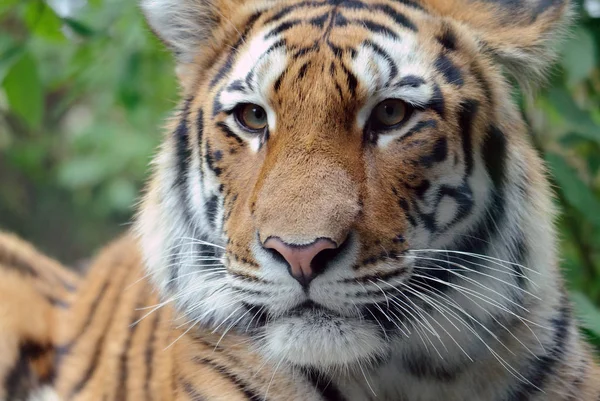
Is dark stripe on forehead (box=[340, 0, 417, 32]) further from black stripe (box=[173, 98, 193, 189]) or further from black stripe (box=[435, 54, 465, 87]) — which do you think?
black stripe (box=[173, 98, 193, 189])

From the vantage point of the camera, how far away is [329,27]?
1.63 m

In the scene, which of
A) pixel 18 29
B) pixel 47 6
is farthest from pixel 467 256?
pixel 18 29

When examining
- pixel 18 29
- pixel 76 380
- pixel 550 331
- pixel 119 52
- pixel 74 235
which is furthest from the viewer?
pixel 74 235

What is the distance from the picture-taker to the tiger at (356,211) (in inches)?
56.7

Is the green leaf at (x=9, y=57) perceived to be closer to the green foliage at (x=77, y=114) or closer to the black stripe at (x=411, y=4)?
the green foliage at (x=77, y=114)

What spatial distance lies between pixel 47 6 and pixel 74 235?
432cm

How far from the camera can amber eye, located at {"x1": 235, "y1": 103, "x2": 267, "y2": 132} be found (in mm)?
1616

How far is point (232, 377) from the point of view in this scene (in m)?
1.69

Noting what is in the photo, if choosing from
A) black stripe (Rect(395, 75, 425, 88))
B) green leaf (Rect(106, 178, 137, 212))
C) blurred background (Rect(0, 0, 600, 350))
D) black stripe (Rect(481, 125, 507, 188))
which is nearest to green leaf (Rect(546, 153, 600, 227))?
blurred background (Rect(0, 0, 600, 350))

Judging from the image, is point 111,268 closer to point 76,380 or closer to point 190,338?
point 76,380

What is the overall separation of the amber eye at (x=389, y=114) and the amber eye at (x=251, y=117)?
22 cm

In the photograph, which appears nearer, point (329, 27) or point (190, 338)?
point (329, 27)

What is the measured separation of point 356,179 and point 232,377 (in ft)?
1.72

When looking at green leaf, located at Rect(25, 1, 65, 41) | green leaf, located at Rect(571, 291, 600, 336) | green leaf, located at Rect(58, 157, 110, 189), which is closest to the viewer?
green leaf, located at Rect(571, 291, 600, 336)
